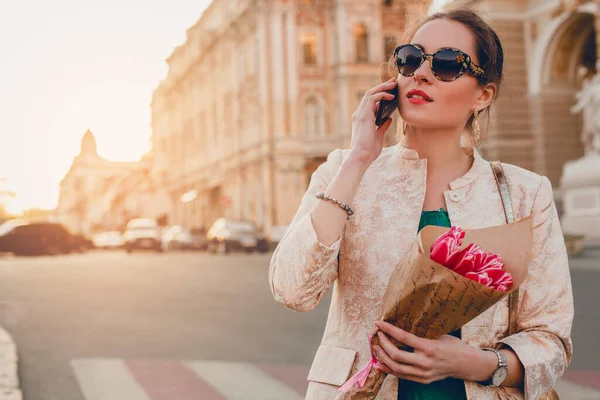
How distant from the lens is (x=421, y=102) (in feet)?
7.29

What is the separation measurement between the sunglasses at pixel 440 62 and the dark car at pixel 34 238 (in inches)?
1264

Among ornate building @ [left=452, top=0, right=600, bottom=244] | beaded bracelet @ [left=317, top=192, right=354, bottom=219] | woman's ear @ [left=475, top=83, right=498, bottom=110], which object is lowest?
beaded bracelet @ [left=317, top=192, right=354, bottom=219]

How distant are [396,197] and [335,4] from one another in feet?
140

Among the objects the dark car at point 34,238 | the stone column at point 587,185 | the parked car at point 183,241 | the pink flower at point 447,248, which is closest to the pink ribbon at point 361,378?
the pink flower at point 447,248

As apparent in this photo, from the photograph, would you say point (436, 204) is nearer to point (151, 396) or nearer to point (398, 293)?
point (398, 293)

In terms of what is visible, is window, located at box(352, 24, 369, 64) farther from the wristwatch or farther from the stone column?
the wristwatch

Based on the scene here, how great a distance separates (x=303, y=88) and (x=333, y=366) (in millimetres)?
41885

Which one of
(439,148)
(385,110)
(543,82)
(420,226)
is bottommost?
(420,226)

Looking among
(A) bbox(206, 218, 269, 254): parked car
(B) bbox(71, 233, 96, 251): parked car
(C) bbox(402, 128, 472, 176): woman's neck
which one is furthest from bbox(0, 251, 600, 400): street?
(B) bbox(71, 233, 96, 251): parked car

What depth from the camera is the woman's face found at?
2211 mm

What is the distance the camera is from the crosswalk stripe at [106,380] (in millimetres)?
5978

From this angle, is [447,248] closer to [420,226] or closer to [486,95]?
[420,226]

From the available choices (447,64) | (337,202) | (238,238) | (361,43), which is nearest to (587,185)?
(238,238)

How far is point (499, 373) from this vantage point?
206 centimetres
